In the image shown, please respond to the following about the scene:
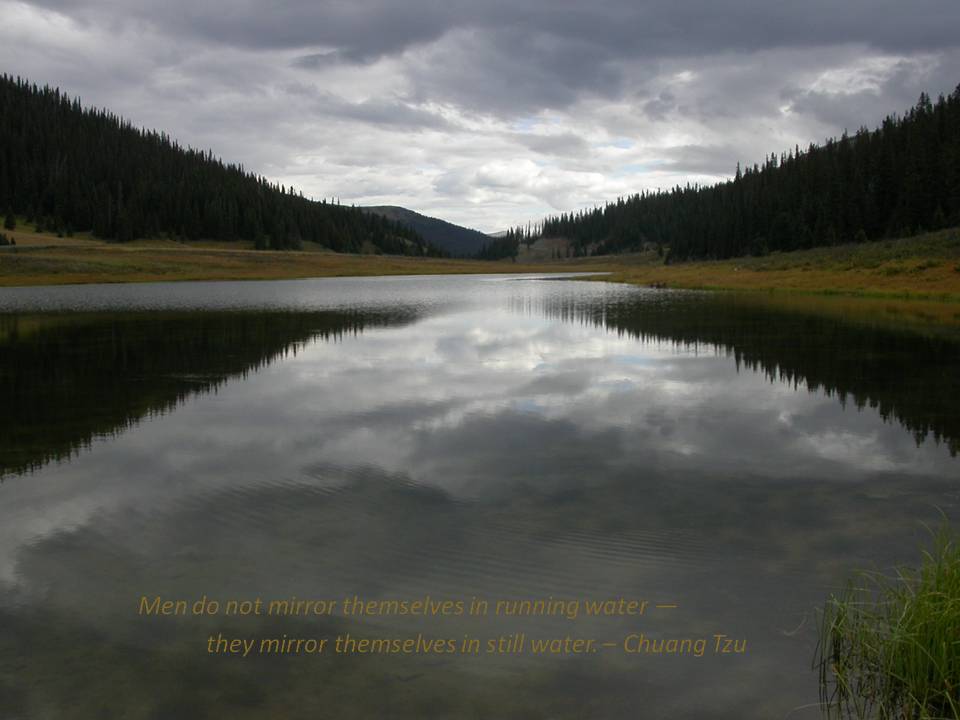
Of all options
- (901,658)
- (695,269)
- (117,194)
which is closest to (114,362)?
(901,658)

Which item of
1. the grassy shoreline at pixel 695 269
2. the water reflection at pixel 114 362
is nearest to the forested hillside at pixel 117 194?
the grassy shoreline at pixel 695 269

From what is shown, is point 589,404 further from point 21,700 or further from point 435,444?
point 21,700

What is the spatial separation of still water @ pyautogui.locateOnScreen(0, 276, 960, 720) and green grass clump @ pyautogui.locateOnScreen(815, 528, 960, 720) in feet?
0.75

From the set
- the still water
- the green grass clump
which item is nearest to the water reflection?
the still water

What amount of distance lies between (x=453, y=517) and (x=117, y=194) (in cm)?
17878

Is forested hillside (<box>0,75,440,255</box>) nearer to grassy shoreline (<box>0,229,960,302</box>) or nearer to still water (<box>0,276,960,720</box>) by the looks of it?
grassy shoreline (<box>0,229,960,302</box>)

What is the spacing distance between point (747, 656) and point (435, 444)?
787 centimetres

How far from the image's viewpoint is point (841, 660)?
596 cm

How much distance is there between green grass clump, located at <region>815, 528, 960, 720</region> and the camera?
514cm

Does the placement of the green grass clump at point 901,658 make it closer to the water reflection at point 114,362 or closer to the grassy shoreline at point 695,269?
the water reflection at point 114,362

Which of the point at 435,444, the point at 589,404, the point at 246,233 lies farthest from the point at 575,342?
the point at 246,233

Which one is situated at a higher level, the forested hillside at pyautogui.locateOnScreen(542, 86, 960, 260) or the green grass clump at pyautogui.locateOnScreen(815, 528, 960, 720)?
the forested hillside at pyautogui.locateOnScreen(542, 86, 960, 260)

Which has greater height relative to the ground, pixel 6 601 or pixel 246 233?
pixel 246 233

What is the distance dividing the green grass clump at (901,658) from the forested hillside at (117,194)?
16358 centimetres
